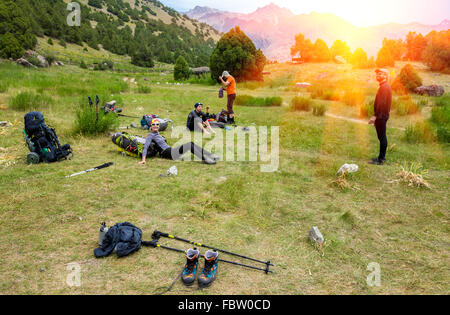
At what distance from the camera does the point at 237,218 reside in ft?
15.5

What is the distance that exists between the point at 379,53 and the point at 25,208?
124 feet

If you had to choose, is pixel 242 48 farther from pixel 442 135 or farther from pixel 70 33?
pixel 70 33

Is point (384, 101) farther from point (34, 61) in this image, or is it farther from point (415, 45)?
point (415, 45)

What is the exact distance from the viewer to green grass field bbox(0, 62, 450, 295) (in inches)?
130

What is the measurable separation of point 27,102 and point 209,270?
11.4 metres

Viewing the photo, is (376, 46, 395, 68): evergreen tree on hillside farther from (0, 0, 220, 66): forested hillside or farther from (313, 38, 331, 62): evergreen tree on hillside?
(0, 0, 220, 66): forested hillside

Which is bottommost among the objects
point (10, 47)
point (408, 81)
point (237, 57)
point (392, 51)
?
point (408, 81)

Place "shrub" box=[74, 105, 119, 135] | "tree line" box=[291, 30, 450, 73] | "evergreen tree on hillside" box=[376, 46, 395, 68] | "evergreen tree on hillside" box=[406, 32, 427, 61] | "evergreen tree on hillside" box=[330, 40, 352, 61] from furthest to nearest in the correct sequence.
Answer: "evergreen tree on hillside" box=[330, 40, 352, 61]
"evergreen tree on hillside" box=[406, 32, 427, 61]
"evergreen tree on hillside" box=[376, 46, 395, 68]
"tree line" box=[291, 30, 450, 73]
"shrub" box=[74, 105, 119, 135]

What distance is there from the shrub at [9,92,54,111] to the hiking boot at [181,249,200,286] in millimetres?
10893

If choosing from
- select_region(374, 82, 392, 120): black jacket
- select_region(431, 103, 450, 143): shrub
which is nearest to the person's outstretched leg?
select_region(374, 82, 392, 120): black jacket

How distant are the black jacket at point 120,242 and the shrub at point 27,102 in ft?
32.1

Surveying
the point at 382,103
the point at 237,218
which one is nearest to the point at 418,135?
the point at 382,103

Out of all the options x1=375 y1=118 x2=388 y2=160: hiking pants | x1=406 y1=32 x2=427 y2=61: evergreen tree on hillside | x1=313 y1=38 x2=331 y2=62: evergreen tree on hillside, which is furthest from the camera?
x1=313 y1=38 x2=331 y2=62: evergreen tree on hillside

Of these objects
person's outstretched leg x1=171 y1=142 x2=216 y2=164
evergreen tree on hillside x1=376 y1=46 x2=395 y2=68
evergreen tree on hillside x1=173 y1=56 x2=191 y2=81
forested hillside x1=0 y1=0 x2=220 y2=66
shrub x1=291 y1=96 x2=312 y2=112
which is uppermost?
forested hillside x1=0 y1=0 x2=220 y2=66
